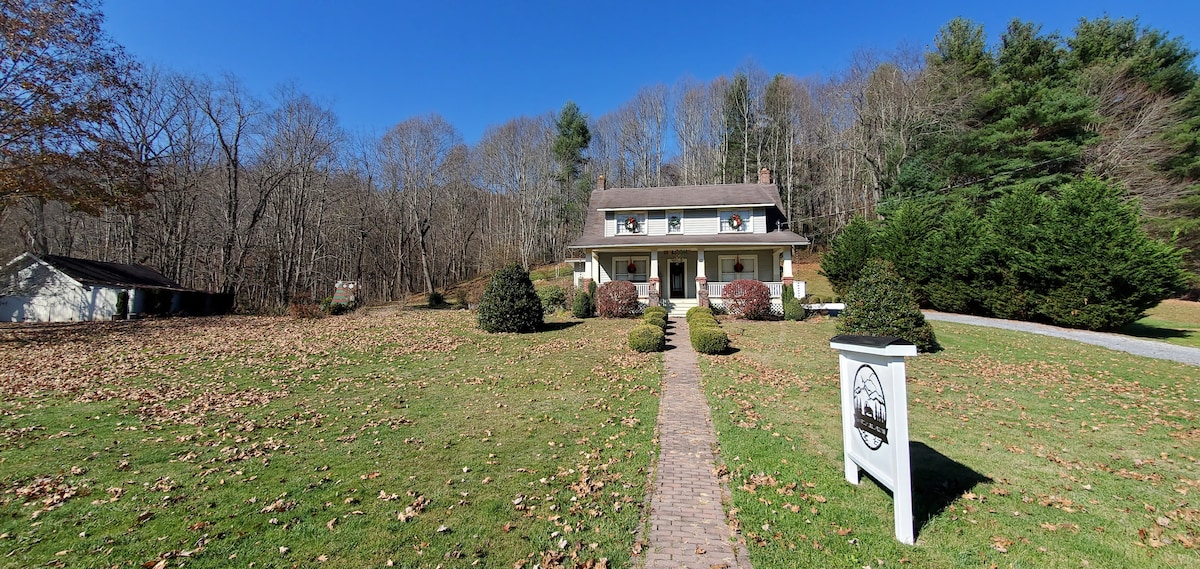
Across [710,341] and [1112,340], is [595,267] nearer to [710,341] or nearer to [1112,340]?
[710,341]

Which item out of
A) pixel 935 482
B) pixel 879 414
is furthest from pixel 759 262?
pixel 879 414

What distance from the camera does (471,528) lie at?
3.95m

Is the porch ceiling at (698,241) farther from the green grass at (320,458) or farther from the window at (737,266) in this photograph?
the green grass at (320,458)

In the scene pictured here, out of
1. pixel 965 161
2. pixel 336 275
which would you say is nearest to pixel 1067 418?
pixel 965 161

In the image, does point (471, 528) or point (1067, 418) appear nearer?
point (471, 528)

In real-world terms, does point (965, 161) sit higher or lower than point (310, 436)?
higher

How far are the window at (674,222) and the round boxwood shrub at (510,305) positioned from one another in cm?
1092

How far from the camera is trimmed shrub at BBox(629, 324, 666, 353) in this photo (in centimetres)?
1226

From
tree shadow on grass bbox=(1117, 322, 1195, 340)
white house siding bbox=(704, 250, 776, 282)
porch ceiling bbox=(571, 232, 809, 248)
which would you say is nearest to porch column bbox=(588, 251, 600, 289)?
porch ceiling bbox=(571, 232, 809, 248)

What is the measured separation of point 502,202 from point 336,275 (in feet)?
53.3

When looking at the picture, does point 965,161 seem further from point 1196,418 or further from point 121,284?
point 121,284

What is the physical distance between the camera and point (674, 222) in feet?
79.9

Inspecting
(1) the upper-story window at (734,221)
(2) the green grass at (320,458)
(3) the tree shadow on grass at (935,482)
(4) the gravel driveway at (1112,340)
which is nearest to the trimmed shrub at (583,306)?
(2) the green grass at (320,458)

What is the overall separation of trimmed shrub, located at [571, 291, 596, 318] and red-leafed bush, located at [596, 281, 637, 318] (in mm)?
432
